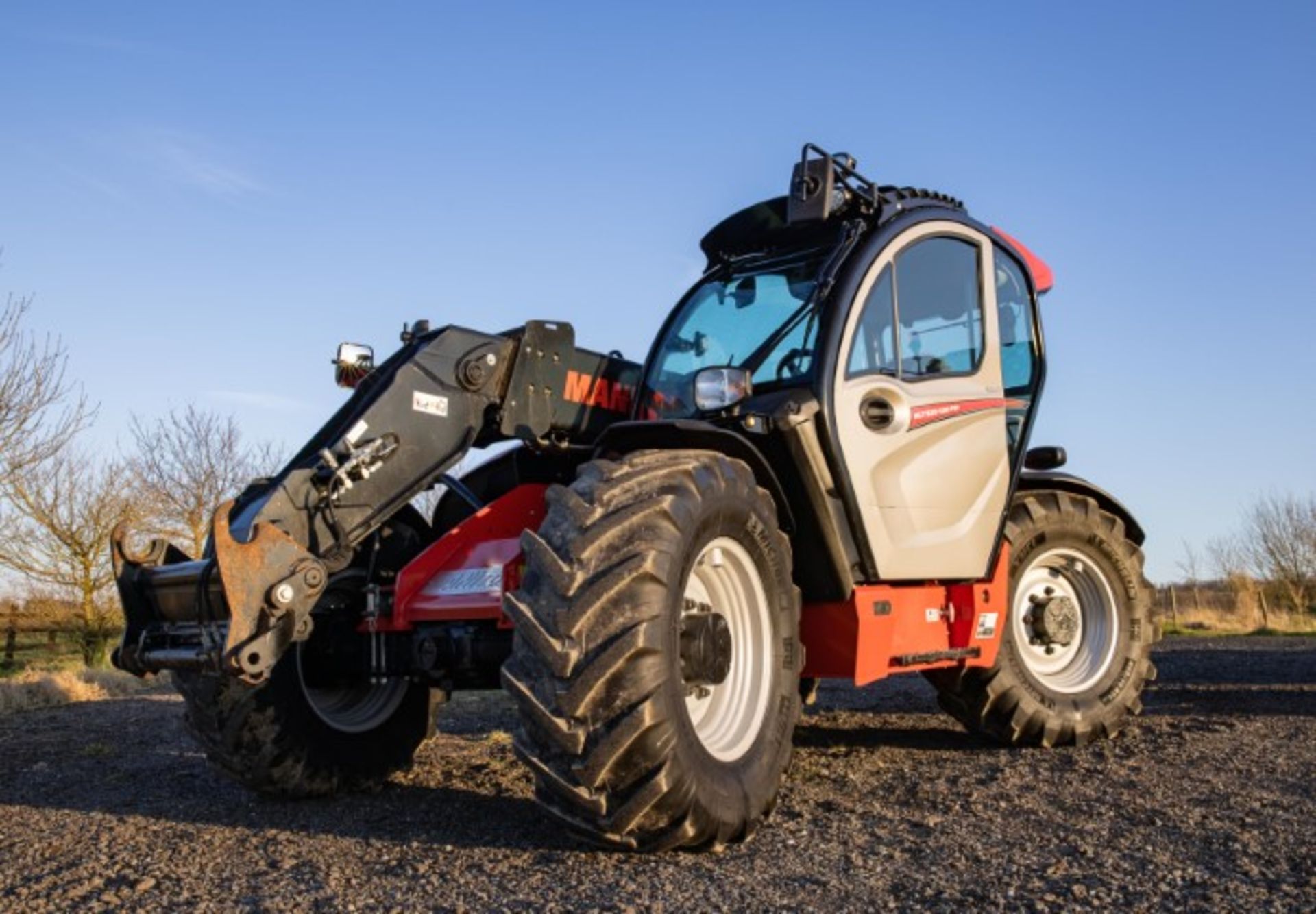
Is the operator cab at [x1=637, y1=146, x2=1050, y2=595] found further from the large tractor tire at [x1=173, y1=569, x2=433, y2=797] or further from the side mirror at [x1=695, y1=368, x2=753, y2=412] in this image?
the large tractor tire at [x1=173, y1=569, x2=433, y2=797]

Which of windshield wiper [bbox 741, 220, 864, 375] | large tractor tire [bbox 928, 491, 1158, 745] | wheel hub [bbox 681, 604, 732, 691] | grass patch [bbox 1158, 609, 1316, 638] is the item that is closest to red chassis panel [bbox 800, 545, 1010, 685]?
large tractor tire [bbox 928, 491, 1158, 745]

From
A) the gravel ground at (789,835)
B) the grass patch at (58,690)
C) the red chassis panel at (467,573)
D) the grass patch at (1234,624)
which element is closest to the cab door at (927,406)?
the gravel ground at (789,835)

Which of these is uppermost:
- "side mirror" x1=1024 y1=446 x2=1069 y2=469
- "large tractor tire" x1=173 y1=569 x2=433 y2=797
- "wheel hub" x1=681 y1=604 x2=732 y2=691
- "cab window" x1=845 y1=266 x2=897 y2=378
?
"cab window" x1=845 y1=266 x2=897 y2=378

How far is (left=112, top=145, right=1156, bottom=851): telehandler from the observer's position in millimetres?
4008

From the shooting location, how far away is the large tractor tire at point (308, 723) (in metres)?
5.35

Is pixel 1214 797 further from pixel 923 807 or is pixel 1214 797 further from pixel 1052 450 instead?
pixel 1052 450

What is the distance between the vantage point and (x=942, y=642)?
6289mm

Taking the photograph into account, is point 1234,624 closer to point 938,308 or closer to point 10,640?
point 938,308

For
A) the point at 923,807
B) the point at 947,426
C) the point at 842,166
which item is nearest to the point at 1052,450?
the point at 947,426

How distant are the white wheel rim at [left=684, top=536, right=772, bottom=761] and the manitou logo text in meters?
1.57

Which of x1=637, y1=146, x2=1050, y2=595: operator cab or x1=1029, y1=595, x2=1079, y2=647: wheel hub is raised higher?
x1=637, y1=146, x2=1050, y2=595: operator cab

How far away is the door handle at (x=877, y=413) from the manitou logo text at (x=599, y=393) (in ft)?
4.55

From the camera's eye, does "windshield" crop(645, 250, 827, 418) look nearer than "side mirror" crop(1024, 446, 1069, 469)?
Yes

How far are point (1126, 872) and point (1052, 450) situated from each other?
412cm
